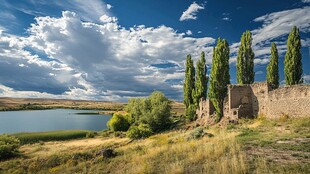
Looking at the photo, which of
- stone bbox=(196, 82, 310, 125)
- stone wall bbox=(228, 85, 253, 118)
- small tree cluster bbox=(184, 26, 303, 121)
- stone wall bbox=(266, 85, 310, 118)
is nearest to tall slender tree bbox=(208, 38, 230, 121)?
small tree cluster bbox=(184, 26, 303, 121)

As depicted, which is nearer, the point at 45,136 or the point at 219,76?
the point at 219,76

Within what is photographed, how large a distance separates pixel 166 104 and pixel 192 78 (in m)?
8.51

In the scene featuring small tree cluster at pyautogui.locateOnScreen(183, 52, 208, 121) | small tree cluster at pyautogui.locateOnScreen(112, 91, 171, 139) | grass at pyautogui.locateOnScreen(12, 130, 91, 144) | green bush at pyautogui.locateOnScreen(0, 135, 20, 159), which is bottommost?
grass at pyautogui.locateOnScreen(12, 130, 91, 144)

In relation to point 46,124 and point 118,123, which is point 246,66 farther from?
point 46,124

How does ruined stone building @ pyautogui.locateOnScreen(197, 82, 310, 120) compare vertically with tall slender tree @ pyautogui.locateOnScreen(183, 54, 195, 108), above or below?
below

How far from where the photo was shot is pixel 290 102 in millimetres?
21000

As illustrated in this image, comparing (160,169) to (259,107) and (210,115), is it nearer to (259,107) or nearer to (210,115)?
(259,107)

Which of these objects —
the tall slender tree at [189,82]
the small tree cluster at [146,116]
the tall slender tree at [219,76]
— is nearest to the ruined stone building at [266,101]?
the tall slender tree at [219,76]

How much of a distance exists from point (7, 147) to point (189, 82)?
96.4 feet

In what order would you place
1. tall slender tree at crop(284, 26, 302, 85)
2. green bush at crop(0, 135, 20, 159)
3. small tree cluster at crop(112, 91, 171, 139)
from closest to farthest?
tall slender tree at crop(284, 26, 302, 85) → green bush at crop(0, 135, 20, 159) → small tree cluster at crop(112, 91, 171, 139)

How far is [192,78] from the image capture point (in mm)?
43750

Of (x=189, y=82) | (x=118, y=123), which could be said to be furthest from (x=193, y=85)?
(x=118, y=123)

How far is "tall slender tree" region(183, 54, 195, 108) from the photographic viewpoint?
142ft

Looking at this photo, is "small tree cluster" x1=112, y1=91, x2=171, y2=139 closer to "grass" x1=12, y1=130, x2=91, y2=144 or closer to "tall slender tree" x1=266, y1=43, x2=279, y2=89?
"grass" x1=12, y1=130, x2=91, y2=144
